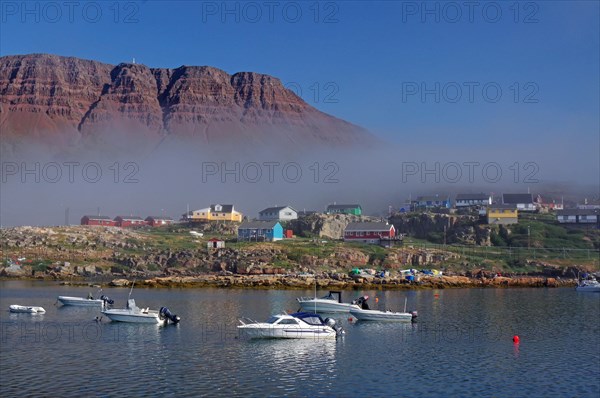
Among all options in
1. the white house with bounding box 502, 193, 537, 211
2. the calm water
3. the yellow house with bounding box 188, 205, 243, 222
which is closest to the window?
the calm water

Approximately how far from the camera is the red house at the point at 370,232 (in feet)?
443

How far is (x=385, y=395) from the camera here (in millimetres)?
29219

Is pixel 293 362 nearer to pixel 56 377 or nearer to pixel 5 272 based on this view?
pixel 56 377

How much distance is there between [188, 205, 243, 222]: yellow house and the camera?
178988 millimetres

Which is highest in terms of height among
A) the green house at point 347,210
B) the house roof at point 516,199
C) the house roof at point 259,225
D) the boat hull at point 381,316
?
the house roof at point 516,199

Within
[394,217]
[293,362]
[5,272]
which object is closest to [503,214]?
[394,217]

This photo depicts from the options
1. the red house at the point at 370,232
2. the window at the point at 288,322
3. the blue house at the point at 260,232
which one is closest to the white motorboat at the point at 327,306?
the window at the point at 288,322

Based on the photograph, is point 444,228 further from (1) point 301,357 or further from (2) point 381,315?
(1) point 301,357

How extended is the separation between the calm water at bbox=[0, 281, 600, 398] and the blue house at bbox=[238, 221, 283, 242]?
71.1 meters

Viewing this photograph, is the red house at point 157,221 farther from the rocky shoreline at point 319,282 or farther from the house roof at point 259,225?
the rocky shoreline at point 319,282

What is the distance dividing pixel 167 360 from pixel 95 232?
11098cm

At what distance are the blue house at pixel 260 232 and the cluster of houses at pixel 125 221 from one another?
176ft

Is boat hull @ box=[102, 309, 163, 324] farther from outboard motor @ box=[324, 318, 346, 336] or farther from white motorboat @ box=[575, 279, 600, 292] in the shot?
white motorboat @ box=[575, 279, 600, 292]

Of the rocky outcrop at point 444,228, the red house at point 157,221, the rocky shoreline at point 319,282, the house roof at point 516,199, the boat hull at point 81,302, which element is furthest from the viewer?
the red house at point 157,221
